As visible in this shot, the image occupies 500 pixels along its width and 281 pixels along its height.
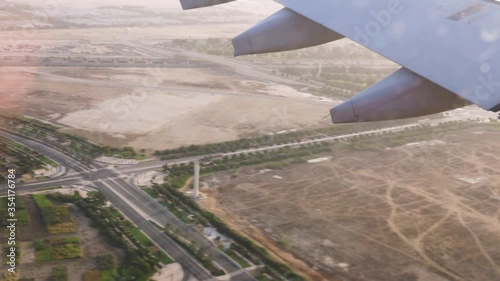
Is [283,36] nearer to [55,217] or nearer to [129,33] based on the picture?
[55,217]

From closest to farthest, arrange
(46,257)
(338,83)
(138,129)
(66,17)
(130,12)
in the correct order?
(46,257)
(138,129)
(338,83)
(66,17)
(130,12)

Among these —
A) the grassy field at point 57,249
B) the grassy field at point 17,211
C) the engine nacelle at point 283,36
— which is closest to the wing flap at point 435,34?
the engine nacelle at point 283,36

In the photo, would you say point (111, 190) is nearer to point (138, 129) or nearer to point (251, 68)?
point (138, 129)

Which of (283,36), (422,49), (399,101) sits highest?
(283,36)

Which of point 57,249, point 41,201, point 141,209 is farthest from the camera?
point 141,209

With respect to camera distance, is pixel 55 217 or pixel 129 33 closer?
pixel 55 217

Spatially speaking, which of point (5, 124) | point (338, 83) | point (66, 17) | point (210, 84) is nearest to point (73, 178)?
point (5, 124)

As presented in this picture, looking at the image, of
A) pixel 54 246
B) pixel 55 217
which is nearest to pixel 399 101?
pixel 54 246
